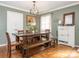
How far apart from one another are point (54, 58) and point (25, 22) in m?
4.03

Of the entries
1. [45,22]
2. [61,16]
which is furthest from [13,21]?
[61,16]

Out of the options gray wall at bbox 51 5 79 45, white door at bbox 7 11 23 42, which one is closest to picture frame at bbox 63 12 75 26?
gray wall at bbox 51 5 79 45

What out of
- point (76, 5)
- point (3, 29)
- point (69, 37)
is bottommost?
point (69, 37)

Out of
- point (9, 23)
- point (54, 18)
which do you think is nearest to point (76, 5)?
point (54, 18)

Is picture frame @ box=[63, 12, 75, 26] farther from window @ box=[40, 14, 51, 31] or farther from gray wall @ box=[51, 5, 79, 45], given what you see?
window @ box=[40, 14, 51, 31]

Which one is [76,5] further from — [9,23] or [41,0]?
[9,23]

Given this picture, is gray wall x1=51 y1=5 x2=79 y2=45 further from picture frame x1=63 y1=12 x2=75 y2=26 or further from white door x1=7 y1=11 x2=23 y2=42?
white door x1=7 y1=11 x2=23 y2=42

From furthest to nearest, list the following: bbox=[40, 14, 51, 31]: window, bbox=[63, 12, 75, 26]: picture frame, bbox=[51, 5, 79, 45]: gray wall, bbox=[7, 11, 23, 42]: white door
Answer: bbox=[40, 14, 51, 31]: window < bbox=[7, 11, 23, 42]: white door < bbox=[63, 12, 75, 26]: picture frame < bbox=[51, 5, 79, 45]: gray wall

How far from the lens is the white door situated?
5.02 meters

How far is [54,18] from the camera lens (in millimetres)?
5723

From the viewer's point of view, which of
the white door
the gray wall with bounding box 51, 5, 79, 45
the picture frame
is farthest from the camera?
the white door

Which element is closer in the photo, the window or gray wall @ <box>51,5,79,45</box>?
gray wall @ <box>51,5,79,45</box>

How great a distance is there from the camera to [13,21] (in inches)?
208

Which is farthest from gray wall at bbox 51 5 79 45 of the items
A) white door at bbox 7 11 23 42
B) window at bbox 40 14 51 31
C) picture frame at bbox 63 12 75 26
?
white door at bbox 7 11 23 42
